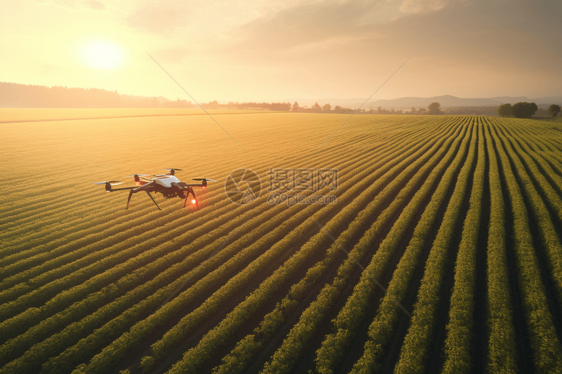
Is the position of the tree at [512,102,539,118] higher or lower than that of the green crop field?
higher

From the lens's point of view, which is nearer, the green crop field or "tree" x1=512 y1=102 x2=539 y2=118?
the green crop field

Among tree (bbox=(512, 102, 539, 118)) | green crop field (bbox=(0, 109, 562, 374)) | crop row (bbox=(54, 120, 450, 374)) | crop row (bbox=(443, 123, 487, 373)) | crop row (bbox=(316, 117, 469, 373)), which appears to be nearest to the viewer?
crop row (bbox=(443, 123, 487, 373))

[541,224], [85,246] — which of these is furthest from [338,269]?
[85,246]

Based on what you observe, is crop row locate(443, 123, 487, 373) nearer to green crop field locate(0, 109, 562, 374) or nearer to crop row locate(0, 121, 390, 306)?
green crop field locate(0, 109, 562, 374)

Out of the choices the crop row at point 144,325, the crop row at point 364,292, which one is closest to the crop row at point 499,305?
the crop row at point 364,292

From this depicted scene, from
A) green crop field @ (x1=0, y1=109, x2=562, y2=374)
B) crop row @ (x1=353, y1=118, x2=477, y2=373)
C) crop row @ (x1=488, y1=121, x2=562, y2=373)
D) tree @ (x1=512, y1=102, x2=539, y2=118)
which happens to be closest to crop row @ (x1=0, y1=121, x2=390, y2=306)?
green crop field @ (x1=0, y1=109, x2=562, y2=374)
